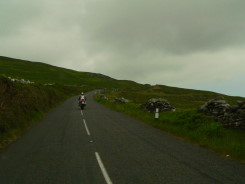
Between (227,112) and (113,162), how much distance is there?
7.79 m

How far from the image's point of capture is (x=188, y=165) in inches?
310

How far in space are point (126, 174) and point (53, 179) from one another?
5.98 feet

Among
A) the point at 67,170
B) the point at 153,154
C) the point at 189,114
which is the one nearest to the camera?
the point at 67,170

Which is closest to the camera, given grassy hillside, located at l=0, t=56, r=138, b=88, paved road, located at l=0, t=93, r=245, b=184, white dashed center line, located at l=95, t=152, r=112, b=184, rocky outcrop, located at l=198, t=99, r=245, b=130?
white dashed center line, located at l=95, t=152, r=112, b=184

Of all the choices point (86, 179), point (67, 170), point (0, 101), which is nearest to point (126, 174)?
point (86, 179)

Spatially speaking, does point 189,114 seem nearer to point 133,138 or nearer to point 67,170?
point 133,138

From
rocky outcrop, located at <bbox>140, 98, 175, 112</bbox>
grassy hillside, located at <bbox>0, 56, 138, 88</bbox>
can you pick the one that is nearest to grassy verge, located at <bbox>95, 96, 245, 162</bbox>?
rocky outcrop, located at <bbox>140, 98, 175, 112</bbox>

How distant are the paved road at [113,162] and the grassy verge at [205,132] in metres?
0.67

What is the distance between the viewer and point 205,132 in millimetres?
12672

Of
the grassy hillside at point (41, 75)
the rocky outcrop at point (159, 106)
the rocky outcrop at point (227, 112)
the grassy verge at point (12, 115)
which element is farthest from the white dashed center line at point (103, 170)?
the grassy hillside at point (41, 75)

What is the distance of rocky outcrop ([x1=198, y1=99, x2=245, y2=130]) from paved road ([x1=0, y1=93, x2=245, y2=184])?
2836 mm

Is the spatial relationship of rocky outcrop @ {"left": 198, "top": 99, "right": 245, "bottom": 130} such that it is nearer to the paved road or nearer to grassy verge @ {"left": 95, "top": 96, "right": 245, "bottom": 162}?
grassy verge @ {"left": 95, "top": 96, "right": 245, "bottom": 162}

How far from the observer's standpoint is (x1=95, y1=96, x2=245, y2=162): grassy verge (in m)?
9.88

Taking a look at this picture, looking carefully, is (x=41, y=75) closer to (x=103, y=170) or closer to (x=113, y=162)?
(x=113, y=162)
